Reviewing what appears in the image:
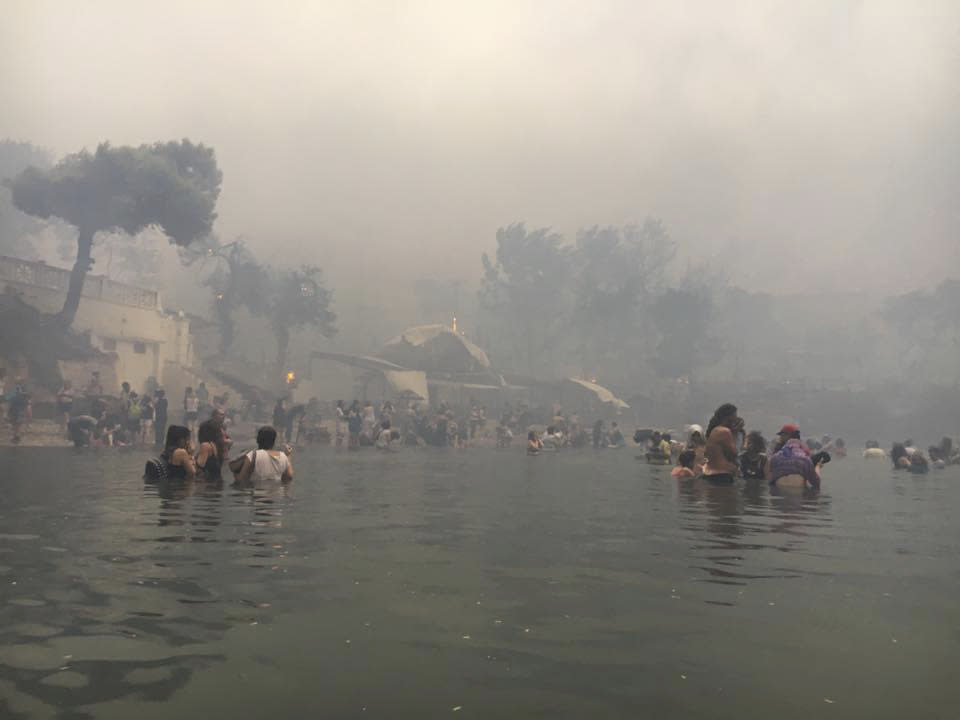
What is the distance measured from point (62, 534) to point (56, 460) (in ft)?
46.5

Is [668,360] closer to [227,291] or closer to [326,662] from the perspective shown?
[227,291]

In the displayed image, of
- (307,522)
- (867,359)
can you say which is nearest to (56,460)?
(307,522)

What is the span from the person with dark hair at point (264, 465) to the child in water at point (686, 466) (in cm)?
843

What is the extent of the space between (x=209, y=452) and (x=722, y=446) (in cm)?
872

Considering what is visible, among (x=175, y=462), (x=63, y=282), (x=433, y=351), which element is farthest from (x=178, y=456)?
(x=433, y=351)

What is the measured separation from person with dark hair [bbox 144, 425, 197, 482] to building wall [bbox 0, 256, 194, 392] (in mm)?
30940

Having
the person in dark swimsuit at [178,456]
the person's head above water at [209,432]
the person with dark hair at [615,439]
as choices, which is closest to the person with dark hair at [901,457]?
the person with dark hair at [615,439]

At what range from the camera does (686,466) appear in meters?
19.2

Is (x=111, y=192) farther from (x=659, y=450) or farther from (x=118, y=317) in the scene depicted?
(x=659, y=450)

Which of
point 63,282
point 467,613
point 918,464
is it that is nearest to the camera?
point 467,613

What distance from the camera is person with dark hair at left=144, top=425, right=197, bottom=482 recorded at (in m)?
13.6

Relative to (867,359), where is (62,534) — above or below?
below

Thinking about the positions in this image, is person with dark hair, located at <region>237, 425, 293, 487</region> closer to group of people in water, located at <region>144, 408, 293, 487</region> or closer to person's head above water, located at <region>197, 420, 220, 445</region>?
group of people in water, located at <region>144, 408, 293, 487</region>

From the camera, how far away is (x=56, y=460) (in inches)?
Result: 854
